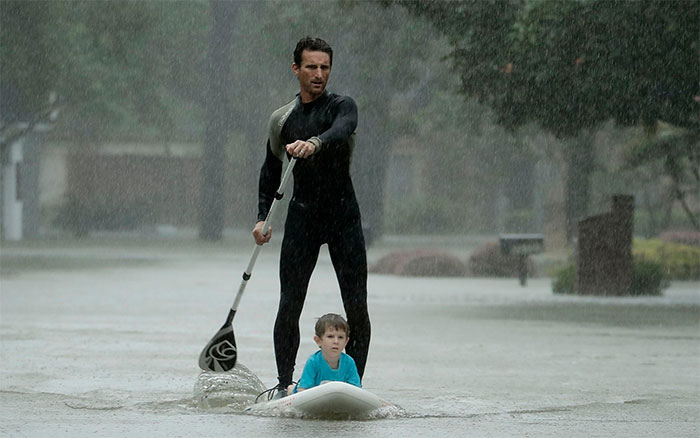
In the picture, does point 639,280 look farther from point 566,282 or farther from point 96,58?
point 96,58

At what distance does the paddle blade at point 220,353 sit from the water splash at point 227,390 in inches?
7.9

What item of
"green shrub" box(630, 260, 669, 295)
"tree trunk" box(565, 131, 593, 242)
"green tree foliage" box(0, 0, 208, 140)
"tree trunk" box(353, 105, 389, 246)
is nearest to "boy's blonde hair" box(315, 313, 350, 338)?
"green shrub" box(630, 260, 669, 295)

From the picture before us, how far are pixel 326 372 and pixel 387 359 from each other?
4501 mm

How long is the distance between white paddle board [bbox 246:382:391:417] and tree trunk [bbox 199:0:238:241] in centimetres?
4063

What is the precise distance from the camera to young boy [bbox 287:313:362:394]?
25.8 feet

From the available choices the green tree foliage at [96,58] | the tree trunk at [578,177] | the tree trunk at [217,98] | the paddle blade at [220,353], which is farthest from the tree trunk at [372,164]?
the paddle blade at [220,353]

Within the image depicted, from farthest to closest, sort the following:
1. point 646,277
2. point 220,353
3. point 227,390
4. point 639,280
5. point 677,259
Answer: point 677,259
point 646,277
point 639,280
point 227,390
point 220,353

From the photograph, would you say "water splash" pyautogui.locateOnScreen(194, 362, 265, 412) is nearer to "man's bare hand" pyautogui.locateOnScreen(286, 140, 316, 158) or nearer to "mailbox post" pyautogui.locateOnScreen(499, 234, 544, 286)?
"man's bare hand" pyautogui.locateOnScreen(286, 140, 316, 158)

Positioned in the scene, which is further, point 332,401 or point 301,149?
point 332,401

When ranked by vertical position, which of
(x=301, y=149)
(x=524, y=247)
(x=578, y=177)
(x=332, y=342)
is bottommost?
(x=332, y=342)

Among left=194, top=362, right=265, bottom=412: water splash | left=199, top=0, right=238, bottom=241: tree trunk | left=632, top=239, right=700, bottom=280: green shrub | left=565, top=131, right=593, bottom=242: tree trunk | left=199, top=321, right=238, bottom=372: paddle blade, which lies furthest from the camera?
left=199, top=0, right=238, bottom=241: tree trunk

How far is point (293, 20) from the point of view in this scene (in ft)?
145

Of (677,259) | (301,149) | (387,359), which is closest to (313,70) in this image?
(301,149)

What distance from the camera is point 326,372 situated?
7914 millimetres
